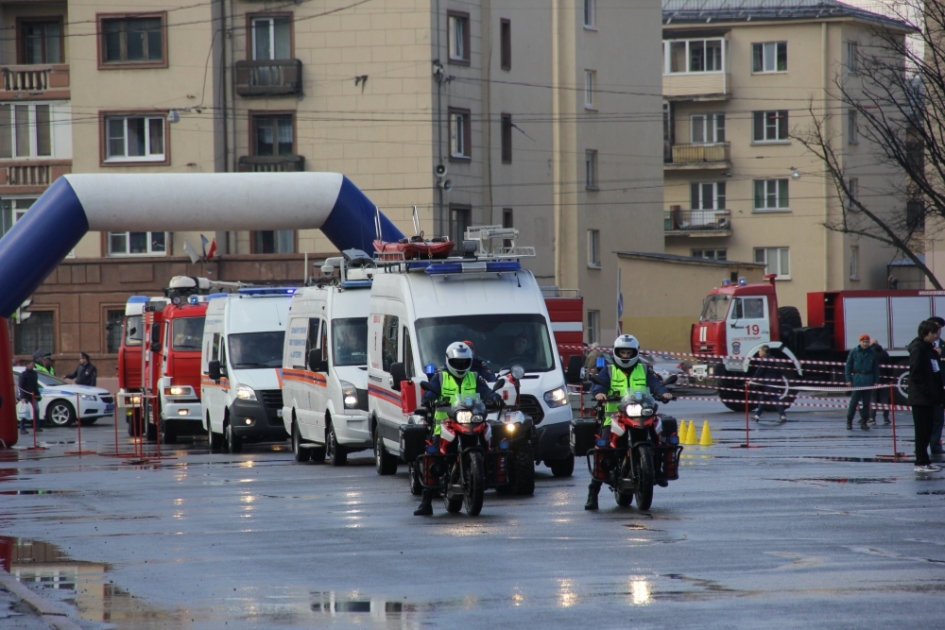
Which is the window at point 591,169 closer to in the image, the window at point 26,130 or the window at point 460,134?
the window at point 460,134

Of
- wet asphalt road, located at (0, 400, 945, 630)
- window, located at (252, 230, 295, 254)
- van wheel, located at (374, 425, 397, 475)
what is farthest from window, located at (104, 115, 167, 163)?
van wheel, located at (374, 425, 397, 475)

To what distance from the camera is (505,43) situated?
5025cm

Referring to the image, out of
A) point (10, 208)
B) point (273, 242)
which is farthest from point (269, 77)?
point (10, 208)

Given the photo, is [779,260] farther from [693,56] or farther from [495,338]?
[495,338]

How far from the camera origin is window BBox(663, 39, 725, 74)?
68562mm

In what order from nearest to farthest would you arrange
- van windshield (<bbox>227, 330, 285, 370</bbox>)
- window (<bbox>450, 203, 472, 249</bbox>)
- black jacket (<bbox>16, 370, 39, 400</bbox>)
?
van windshield (<bbox>227, 330, 285, 370</bbox>), black jacket (<bbox>16, 370, 39, 400</bbox>), window (<bbox>450, 203, 472, 249</bbox>)

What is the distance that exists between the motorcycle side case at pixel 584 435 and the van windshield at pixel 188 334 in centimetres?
1556

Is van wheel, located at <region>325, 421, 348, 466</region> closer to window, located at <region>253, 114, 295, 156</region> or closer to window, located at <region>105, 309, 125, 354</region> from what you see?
window, located at <region>105, 309, 125, 354</region>

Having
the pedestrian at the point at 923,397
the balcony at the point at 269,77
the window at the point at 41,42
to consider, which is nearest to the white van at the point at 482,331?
the pedestrian at the point at 923,397

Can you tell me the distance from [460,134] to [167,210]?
75.0 ft

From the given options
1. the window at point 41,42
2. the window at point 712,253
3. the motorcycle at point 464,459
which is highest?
the window at point 41,42

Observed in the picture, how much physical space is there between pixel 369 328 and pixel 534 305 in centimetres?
274

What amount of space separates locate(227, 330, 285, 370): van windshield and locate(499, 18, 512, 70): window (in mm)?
25780

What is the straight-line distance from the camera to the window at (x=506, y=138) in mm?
50094
